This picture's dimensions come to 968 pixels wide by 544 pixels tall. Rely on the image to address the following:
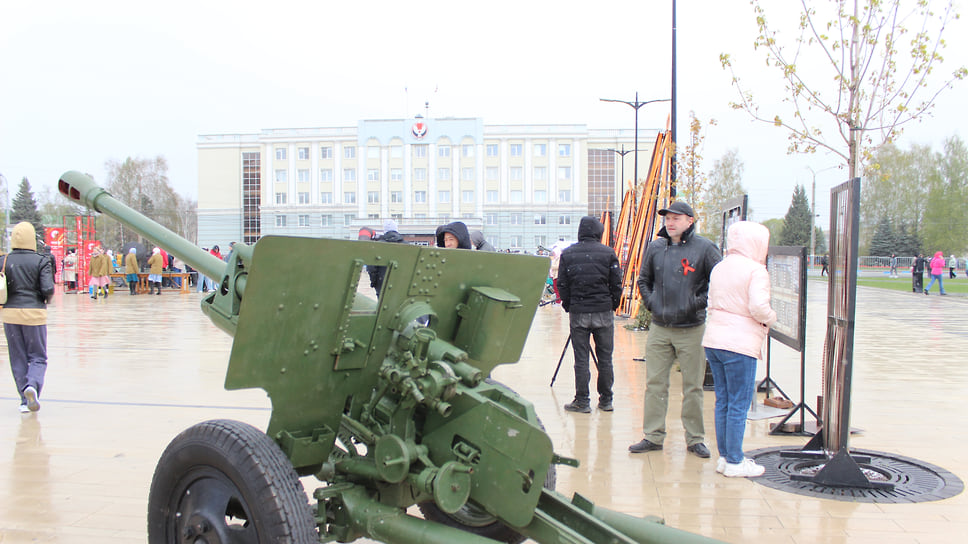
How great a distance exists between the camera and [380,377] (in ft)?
9.73

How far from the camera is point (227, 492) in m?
2.87

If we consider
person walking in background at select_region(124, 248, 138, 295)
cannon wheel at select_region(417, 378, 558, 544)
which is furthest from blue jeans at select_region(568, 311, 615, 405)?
person walking in background at select_region(124, 248, 138, 295)

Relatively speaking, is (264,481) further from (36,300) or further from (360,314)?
(36,300)

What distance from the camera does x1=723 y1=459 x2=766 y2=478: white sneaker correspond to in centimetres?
490

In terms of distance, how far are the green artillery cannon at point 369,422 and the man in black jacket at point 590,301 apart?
11.7ft

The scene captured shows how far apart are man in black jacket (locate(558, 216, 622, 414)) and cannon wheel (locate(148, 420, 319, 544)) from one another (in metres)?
4.33

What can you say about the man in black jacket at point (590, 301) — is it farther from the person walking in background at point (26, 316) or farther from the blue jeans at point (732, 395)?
the person walking in background at point (26, 316)

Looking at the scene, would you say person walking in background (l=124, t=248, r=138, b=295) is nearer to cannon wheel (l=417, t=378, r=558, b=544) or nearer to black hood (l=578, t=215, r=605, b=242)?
black hood (l=578, t=215, r=605, b=242)

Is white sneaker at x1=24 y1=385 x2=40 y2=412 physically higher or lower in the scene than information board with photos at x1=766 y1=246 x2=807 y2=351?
lower

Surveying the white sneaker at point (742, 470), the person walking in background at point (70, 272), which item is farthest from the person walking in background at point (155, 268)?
the white sneaker at point (742, 470)

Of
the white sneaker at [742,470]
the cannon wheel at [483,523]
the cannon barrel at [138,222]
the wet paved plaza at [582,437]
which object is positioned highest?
the cannon barrel at [138,222]

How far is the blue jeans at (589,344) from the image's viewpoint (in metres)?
6.81

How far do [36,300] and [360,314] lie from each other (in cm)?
545

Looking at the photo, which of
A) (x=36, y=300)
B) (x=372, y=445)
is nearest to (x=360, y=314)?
(x=372, y=445)
